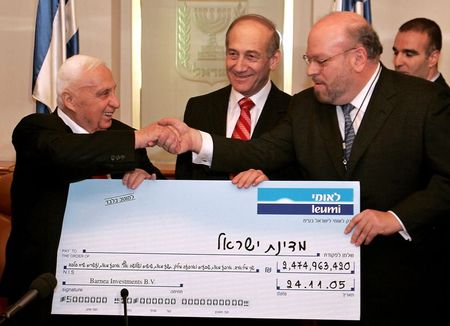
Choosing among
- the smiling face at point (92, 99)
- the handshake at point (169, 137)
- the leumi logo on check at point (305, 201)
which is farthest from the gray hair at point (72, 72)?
the leumi logo on check at point (305, 201)

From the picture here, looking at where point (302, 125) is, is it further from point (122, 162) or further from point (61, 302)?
point (61, 302)

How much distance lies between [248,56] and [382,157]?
1.13 meters

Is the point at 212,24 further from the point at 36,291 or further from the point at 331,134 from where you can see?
the point at 36,291

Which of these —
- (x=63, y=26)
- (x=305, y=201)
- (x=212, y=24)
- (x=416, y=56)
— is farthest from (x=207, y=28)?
(x=305, y=201)

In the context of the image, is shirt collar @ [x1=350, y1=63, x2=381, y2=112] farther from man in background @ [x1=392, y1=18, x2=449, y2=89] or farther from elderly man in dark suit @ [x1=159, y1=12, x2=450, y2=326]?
man in background @ [x1=392, y1=18, x2=449, y2=89]

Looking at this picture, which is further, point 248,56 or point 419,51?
point 419,51

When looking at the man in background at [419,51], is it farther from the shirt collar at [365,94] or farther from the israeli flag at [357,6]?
the shirt collar at [365,94]

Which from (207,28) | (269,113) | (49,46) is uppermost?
(207,28)

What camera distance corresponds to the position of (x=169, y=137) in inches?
124

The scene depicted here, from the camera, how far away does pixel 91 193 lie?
300 centimetres

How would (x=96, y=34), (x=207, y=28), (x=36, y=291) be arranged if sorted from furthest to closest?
1. (x=207, y=28)
2. (x=96, y=34)
3. (x=36, y=291)

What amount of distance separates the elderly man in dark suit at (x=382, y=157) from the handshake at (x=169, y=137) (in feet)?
1.59

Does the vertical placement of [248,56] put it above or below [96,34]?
below

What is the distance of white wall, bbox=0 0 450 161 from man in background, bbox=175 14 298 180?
2.42m
